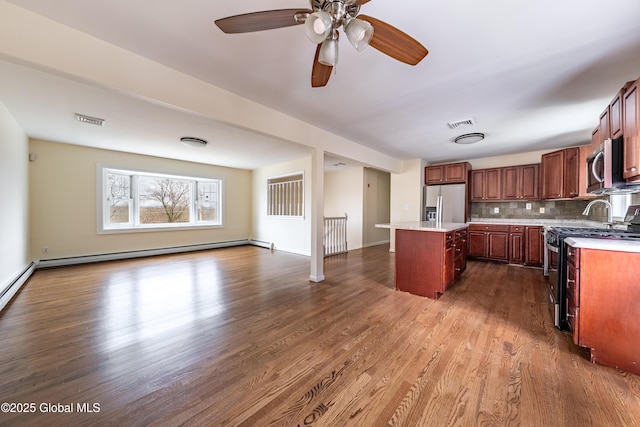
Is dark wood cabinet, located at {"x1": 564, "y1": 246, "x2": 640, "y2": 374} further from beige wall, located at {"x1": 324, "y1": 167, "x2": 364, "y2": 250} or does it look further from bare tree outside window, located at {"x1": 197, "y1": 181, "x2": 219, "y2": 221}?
bare tree outside window, located at {"x1": 197, "y1": 181, "x2": 219, "y2": 221}

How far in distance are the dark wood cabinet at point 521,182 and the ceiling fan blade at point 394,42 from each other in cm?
486

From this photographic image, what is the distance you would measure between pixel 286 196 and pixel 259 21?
534 centimetres

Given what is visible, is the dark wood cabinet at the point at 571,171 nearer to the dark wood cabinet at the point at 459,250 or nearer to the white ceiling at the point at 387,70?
the white ceiling at the point at 387,70

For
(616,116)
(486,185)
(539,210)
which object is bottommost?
(539,210)

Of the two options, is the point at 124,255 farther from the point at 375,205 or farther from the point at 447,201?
the point at 447,201

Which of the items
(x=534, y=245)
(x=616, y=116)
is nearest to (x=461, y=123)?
(x=616, y=116)

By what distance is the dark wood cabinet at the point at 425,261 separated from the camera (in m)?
3.02

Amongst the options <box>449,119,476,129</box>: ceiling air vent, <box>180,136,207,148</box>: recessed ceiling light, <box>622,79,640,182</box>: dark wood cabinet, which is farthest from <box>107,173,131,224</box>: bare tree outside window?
<box>622,79,640,182</box>: dark wood cabinet

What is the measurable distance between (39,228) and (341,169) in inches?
263

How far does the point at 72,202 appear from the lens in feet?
15.3

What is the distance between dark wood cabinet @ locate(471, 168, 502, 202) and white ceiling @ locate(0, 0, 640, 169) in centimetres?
126

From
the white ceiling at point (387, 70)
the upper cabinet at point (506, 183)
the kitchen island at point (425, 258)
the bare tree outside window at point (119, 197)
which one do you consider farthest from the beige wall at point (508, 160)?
the bare tree outside window at point (119, 197)

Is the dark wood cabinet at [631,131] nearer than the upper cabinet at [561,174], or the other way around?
the dark wood cabinet at [631,131]

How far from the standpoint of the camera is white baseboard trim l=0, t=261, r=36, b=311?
2699mm
